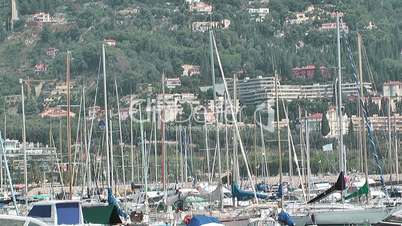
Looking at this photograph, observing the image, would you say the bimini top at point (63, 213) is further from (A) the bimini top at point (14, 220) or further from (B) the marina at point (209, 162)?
(A) the bimini top at point (14, 220)

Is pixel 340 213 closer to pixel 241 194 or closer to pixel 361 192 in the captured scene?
pixel 361 192

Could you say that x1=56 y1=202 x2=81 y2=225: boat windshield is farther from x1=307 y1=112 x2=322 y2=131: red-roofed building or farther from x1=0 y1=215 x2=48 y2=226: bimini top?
x1=307 y1=112 x2=322 y2=131: red-roofed building

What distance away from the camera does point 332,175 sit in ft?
326

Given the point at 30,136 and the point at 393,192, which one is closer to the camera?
the point at 393,192

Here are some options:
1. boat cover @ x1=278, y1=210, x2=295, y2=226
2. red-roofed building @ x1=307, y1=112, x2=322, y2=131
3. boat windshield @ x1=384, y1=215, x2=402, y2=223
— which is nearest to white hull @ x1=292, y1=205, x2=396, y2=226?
boat cover @ x1=278, y1=210, x2=295, y2=226

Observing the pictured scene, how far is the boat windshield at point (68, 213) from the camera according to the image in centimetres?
3378

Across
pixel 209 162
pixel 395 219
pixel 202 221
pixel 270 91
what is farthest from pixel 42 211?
pixel 270 91

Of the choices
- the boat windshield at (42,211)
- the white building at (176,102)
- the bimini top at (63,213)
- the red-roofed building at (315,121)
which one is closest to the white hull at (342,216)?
the boat windshield at (42,211)

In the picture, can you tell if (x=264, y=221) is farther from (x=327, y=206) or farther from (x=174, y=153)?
(x=174, y=153)

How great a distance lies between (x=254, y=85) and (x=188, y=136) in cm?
9865

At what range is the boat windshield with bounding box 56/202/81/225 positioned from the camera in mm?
33781

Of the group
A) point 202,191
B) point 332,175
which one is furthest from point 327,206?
point 332,175

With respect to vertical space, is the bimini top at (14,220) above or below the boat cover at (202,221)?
above

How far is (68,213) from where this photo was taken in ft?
111
